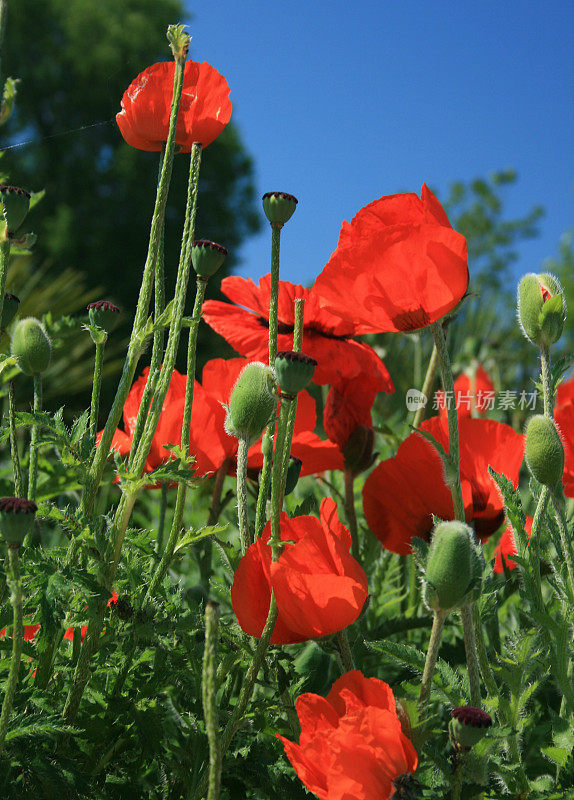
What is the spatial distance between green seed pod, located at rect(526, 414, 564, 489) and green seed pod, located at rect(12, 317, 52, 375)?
0.32m

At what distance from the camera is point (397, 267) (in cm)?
51

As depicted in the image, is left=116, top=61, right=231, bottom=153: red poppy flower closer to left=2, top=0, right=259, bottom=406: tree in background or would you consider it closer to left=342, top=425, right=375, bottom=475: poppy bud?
left=342, top=425, right=375, bottom=475: poppy bud

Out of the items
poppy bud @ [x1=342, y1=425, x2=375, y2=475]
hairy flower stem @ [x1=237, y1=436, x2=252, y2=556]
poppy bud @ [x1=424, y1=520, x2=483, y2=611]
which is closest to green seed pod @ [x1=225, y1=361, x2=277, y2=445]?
hairy flower stem @ [x1=237, y1=436, x2=252, y2=556]

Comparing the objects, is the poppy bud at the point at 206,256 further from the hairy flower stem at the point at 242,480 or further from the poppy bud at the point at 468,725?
the poppy bud at the point at 468,725

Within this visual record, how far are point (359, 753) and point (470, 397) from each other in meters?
0.50

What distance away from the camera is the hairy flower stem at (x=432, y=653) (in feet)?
1.26

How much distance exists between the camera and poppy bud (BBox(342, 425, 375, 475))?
0.72 meters

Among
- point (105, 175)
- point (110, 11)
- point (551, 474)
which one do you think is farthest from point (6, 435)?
point (110, 11)

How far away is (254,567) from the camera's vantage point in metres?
0.46

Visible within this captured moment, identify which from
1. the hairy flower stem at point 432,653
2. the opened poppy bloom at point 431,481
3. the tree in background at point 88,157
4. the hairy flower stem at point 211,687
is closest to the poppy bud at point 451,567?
the hairy flower stem at point 432,653

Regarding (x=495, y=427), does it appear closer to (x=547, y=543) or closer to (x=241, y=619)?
(x=547, y=543)

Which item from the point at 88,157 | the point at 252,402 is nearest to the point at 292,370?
the point at 252,402

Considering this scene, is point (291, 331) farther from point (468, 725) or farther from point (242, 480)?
point (468, 725)

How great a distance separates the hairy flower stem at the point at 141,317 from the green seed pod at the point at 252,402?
64mm
